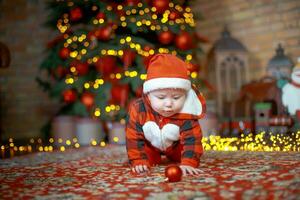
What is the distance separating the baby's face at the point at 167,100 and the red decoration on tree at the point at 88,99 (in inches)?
71.6

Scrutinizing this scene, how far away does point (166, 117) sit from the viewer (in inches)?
70.1

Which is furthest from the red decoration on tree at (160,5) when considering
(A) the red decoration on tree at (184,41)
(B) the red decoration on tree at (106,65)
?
(B) the red decoration on tree at (106,65)

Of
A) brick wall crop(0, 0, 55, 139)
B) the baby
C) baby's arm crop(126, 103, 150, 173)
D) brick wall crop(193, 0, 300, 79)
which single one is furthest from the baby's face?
brick wall crop(0, 0, 55, 139)

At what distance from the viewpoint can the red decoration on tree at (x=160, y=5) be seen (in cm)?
346

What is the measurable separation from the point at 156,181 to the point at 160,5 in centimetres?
221

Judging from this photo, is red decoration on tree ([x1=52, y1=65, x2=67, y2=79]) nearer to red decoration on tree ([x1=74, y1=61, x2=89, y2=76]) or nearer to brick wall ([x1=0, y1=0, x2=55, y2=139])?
red decoration on tree ([x1=74, y1=61, x2=89, y2=76])

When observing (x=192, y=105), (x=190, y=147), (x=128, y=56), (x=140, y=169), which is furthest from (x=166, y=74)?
(x=128, y=56)

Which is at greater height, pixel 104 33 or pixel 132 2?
pixel 132 2

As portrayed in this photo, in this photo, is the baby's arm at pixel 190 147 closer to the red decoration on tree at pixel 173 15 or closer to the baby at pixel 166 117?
the baby at pixel 166 117

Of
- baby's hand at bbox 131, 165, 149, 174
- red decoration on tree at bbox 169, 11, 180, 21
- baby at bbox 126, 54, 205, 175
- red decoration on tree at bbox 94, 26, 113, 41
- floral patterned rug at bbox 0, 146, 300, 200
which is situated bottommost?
floral patterned rug at bbox 0, 146, 300, 200

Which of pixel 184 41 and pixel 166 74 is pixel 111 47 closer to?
pixel 184 41

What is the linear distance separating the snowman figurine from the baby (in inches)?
64.2

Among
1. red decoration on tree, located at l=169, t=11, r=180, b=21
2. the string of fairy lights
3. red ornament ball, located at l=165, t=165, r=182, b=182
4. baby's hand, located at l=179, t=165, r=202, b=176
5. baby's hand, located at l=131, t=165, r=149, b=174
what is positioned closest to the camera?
red ornament ball, located at l=165, t=165, r=182, b=182

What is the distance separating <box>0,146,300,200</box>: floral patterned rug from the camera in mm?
1320
